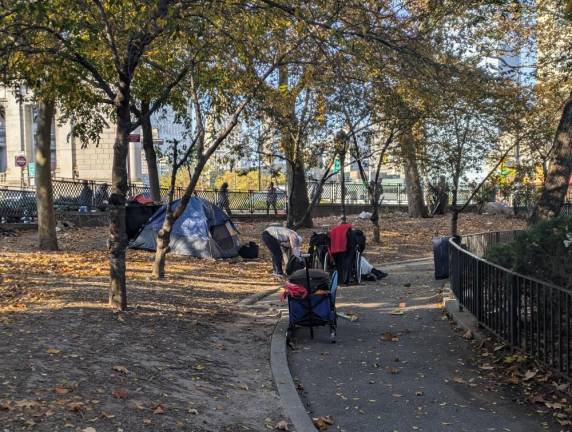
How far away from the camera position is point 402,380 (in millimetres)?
6762

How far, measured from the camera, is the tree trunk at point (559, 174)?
38.5 ft

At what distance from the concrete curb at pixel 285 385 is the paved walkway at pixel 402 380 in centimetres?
15

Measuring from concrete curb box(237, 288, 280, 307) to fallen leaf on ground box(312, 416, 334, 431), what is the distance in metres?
5.46

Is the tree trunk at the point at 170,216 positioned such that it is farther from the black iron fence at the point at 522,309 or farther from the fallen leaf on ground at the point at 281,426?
the fallen leaf on ground at the point at 281,426

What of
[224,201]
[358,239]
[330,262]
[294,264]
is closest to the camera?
[294,264]

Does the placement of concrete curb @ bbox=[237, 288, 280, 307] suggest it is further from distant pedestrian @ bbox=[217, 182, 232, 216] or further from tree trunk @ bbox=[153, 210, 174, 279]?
distant pedestrian @ bbox=[217, 182, 232, 216]

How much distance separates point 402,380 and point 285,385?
1.20 m

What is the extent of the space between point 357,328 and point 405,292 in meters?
3.51

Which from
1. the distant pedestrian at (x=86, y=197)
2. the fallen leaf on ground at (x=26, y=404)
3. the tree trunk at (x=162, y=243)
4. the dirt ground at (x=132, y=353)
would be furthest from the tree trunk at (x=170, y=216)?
the distant pedestrian at (x=86, y=197)

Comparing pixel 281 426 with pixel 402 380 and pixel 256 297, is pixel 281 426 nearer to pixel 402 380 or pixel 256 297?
pixel 402 380

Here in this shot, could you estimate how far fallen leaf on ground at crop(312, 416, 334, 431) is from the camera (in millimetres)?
5402

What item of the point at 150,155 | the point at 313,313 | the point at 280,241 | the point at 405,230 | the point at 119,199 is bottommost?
the point at 313,313

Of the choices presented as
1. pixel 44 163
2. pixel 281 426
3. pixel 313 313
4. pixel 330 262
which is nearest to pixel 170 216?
pixel 330 262

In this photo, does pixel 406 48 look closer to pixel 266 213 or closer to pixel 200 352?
pixel 200 352
